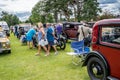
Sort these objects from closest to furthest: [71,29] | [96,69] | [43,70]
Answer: [96,69] → [43,70] → [71,29]

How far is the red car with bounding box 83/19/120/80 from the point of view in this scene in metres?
6.34

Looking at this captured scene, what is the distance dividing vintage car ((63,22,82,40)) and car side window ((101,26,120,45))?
39.0 feet

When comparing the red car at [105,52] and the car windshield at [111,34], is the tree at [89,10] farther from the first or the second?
the car windshield at [111,34]

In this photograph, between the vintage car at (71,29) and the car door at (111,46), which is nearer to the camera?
the car door at (111,46)

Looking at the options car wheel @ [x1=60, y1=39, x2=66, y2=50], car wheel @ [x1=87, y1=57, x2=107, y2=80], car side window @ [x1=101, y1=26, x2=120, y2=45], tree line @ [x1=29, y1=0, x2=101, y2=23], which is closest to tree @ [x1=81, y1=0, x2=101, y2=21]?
tree line @ [x1=29, y1=0, x2=101, y2=23]

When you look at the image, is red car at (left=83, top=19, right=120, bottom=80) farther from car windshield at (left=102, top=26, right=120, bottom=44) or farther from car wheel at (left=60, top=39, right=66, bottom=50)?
car wheel at (left=60, top=39, right=66, bottom=50)

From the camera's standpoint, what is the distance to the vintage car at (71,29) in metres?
19.1

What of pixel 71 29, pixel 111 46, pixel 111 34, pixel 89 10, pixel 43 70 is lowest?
pixel 43 70

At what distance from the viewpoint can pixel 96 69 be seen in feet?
23.6

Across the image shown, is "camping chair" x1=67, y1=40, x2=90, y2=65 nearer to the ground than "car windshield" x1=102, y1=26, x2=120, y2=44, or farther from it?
nearer to the ground

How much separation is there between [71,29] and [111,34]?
1271cm

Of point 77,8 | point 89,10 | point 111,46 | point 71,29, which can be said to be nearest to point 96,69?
point 111,46

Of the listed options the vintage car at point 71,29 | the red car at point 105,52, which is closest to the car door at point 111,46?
the red car at point 105,52

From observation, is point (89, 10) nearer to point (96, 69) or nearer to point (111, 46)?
point (96, 69)
